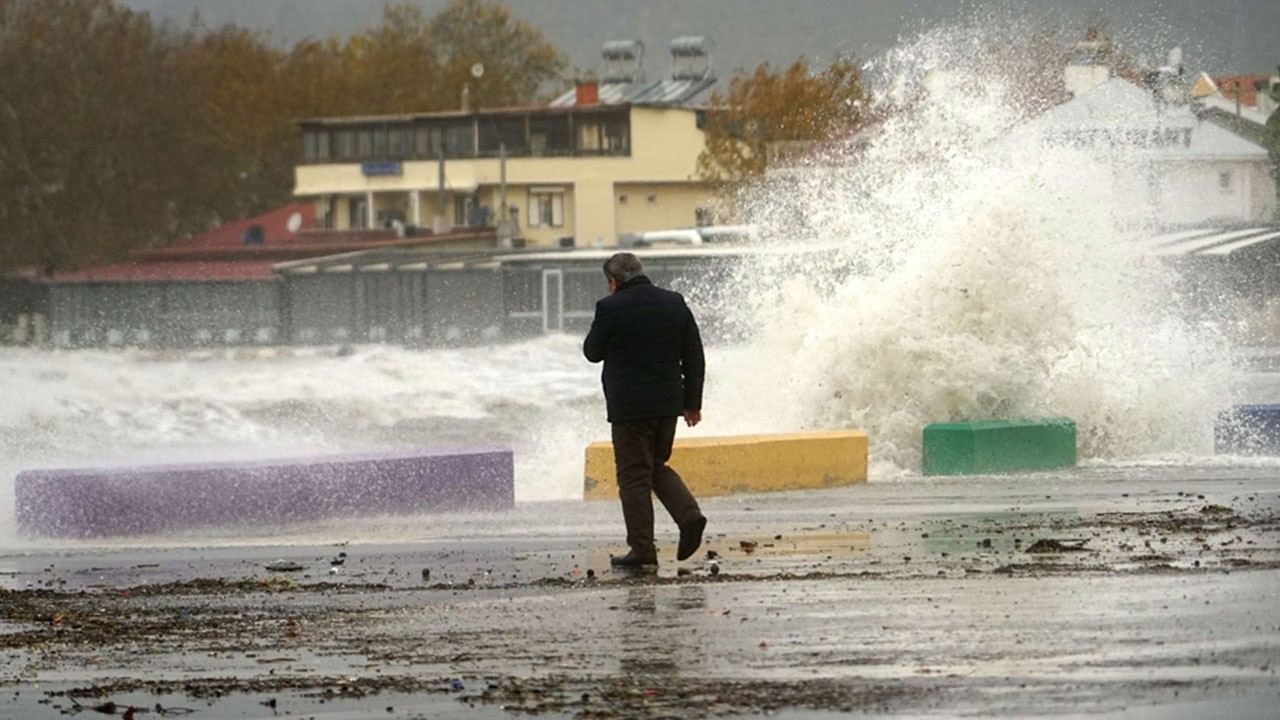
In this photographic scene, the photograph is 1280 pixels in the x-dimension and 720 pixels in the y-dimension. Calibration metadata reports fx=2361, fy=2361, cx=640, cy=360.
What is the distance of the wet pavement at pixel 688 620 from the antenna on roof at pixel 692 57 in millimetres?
125300

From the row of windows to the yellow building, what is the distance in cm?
5

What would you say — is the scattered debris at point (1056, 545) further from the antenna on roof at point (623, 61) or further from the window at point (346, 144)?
the antenna on roof at point (623, 61)

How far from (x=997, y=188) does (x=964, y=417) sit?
3.05 metres

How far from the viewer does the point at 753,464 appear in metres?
19.0

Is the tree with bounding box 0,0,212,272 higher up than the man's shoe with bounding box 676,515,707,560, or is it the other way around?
the tree with bounding box 0,0,212,272

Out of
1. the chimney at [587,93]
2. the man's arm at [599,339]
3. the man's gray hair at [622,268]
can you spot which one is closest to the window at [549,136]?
the chimney at [587,93]

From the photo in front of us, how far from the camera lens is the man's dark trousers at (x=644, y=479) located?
12.6 m

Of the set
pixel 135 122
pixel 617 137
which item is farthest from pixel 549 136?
pixel 135 122

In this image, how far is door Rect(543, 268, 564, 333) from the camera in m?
86.6

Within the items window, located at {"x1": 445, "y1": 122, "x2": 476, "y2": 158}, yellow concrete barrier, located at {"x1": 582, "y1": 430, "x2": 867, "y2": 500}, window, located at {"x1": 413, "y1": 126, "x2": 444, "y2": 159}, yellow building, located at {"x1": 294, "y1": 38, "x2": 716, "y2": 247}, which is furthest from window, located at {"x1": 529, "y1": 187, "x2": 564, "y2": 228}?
yellow concrete barrier, located at {"x1": 582, "y1": 430, "x2": 867, "y2": 500}

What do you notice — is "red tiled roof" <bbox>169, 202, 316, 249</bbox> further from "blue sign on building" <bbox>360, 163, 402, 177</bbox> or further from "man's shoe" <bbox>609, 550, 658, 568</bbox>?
Answer: "man's shoe" <bbox>609, 550, 658, 568</bbox>

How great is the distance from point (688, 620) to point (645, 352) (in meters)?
2.87

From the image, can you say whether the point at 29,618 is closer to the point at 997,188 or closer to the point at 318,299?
the point at 997,188

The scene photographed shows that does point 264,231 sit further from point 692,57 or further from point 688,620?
point 688,620
